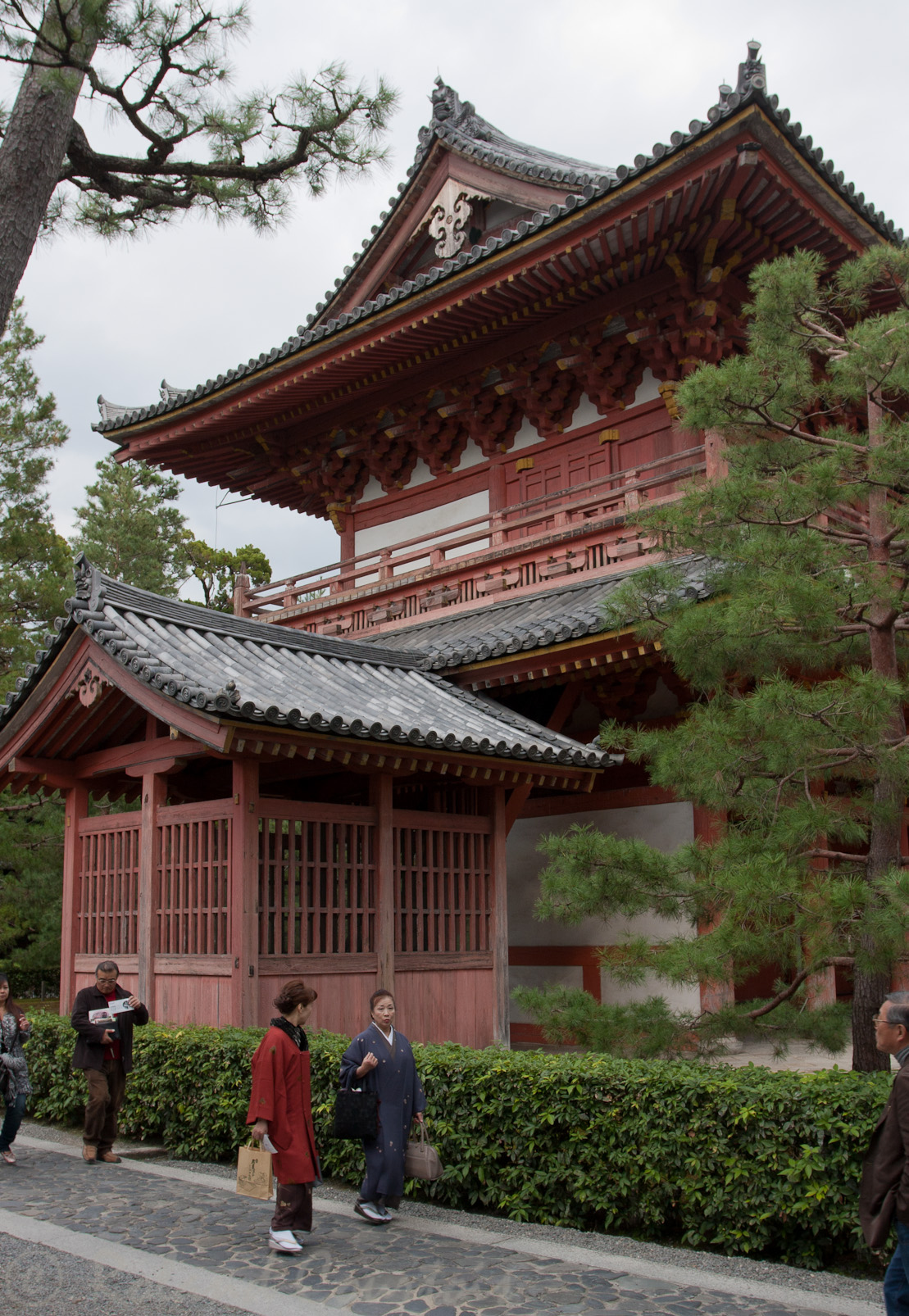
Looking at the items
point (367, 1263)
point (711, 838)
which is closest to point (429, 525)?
point (711, 838)

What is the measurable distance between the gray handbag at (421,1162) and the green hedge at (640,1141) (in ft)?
0.80

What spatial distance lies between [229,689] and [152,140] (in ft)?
12.3

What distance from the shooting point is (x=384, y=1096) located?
6.27 m

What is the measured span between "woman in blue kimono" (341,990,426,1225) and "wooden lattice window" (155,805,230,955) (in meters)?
2.52

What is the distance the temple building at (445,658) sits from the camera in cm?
892

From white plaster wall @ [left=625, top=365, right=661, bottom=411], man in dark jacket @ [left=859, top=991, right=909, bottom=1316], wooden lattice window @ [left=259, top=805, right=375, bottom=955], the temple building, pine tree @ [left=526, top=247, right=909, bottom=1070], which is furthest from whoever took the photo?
white plaster wall @ [left=625, top=365, right=661, bottom=411]

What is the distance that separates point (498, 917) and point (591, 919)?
123 centimetres

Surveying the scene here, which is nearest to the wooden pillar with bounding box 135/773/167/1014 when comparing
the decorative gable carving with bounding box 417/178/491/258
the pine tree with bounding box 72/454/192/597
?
the decorative gable carving with bounding box 417/178/491/258

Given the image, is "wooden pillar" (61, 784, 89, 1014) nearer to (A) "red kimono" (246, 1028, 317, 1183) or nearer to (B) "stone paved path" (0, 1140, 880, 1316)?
(B) "stone paved path" (0, 1140, 880, 1316)

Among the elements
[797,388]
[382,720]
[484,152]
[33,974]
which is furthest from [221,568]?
[797,388]

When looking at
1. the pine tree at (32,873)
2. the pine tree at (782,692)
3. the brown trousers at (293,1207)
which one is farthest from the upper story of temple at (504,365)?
the pine tree at (32,873)

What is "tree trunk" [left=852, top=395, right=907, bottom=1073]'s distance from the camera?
6109 millimetres

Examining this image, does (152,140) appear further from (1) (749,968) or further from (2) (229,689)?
(1) (749,968)

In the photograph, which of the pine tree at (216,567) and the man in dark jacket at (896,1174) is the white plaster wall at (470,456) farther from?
the pine tree at (216,567)
